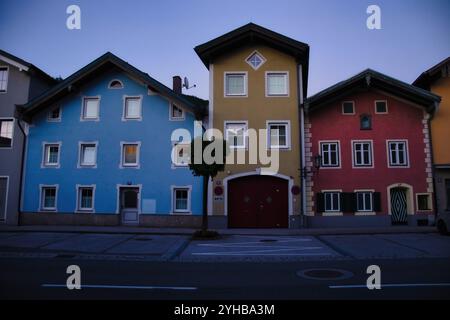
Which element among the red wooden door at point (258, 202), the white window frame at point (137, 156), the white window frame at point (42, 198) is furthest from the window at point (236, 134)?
the white window frame at point (42, 198)

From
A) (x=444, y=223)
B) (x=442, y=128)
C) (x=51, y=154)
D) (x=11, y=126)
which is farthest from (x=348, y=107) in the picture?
(x=11, y=126)

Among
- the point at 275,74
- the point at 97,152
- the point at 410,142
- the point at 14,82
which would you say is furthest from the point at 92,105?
the point at 410,142

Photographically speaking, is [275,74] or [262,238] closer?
[262,238]

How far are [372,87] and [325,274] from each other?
15579mm

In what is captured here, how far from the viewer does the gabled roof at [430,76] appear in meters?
19.7

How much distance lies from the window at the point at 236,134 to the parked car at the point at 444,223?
1062 cm

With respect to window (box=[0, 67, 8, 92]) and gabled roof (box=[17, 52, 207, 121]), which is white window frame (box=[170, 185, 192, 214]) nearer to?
gabled roof (box=[17, 52, 207, 121])

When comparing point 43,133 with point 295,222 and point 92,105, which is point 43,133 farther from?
point 295,222

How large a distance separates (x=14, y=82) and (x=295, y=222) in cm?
1998

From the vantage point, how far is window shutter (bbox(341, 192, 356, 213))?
19.2 meters

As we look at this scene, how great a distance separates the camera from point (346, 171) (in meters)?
19.6

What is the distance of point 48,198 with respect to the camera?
2047 centimetres

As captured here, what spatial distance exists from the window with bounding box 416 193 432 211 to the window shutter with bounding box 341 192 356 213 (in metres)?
3.84

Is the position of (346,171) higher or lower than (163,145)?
lower
